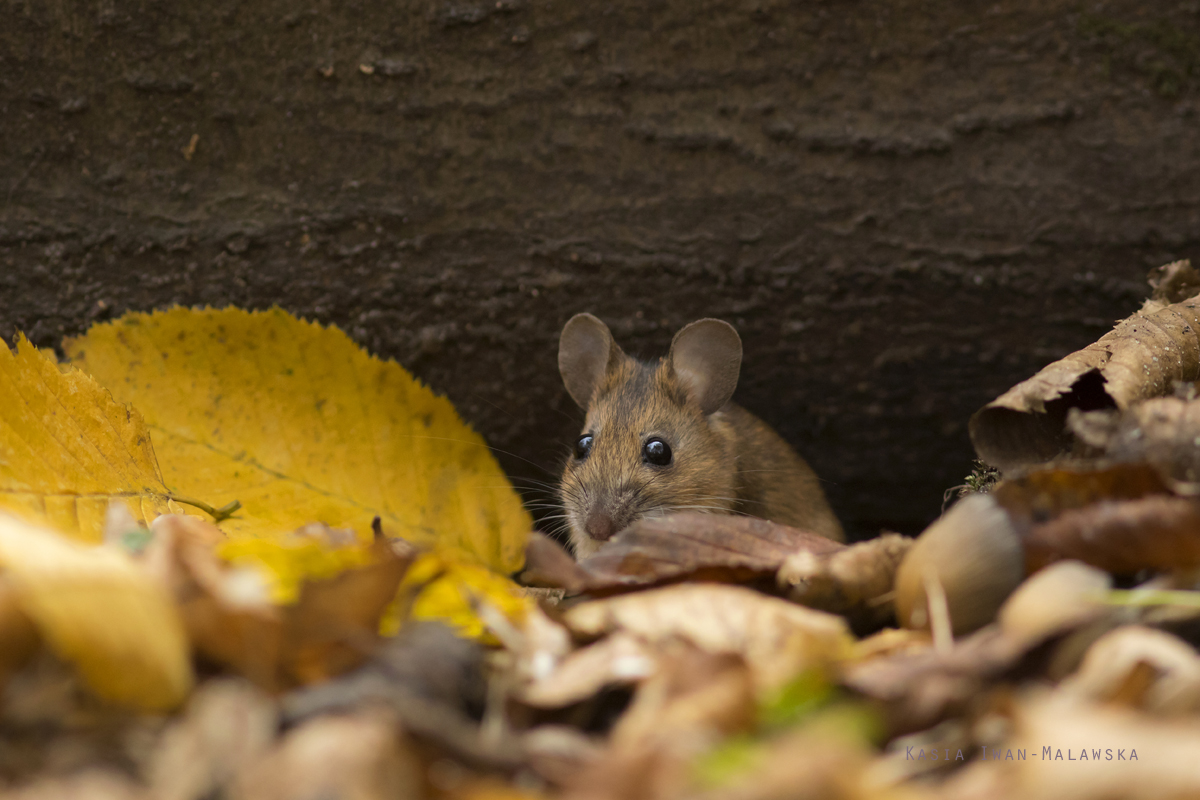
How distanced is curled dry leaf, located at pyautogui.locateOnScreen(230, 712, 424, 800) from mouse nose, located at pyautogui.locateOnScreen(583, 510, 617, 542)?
2.71 m

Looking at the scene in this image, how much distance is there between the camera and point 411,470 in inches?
120

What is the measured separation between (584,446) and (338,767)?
325cm

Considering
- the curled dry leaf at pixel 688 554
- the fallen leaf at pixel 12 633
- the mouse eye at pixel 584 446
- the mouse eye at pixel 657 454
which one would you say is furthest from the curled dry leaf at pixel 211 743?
the mouse eye at pixel 584 446

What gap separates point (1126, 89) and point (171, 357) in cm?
317

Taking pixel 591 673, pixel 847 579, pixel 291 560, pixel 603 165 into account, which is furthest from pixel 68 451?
pixel 603 165

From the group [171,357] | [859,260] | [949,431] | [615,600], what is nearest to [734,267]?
[859,260]

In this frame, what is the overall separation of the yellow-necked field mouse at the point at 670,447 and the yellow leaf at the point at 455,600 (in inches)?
81.0

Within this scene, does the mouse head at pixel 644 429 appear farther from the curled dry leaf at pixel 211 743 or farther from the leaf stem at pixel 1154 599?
the curled dry leaf at pixel 211 743

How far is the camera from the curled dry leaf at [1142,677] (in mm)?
1174

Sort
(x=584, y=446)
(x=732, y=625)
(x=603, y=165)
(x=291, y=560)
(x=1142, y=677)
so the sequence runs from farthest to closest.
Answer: (x=584, y=446) < (x=603, y=165) < (x=291, y=560) < (x=732, y=625) < (x=1142, y=677)

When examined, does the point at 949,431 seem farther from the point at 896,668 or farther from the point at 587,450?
Answer: the point at 896,668

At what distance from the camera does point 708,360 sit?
3877mm

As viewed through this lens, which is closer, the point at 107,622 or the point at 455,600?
the point at 107,622

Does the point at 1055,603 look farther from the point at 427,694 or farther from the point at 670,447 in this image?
the point at 670,447
